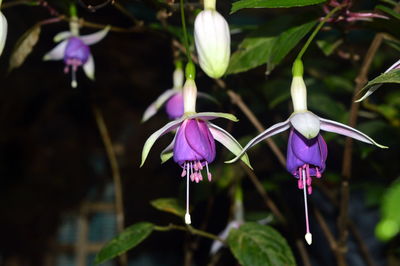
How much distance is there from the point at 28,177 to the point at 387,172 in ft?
3.47

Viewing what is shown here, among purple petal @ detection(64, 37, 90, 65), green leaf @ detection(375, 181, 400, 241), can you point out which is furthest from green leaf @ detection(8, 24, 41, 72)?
green leaf @ detection(375, 181, 400, 241)

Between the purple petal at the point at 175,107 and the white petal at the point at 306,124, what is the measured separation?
329mm

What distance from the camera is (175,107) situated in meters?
0.86

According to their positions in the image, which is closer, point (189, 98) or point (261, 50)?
point (189, 98)

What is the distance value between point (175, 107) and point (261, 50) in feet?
0.58

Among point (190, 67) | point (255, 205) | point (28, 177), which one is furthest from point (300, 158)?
point (28, 177)

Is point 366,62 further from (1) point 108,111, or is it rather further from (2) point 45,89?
(2) point 45,89

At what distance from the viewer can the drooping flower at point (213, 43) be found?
0.55 m

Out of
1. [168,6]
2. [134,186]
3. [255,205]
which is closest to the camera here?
[168,6]

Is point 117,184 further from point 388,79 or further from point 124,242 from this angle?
point 388,79

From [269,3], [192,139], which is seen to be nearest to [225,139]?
[192,139]

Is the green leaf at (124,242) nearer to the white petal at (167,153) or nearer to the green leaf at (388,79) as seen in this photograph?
the white petal at (167,153)

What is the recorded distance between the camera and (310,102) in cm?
118

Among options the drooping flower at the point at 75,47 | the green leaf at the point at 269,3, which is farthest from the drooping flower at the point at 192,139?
the drooping flower at the point at 75,47
